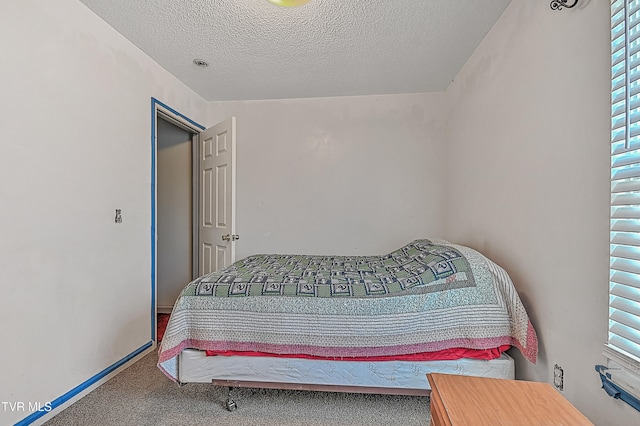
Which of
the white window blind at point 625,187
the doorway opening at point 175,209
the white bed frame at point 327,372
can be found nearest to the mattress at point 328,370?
the white bed frame at point 327,372

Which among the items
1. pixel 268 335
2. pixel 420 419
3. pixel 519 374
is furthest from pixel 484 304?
pixel 268 335

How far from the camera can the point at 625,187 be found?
3.29 feet

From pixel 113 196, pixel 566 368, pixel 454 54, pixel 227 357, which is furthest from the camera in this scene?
pixel 454 54

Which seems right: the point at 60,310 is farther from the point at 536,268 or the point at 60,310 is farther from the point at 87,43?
the point at 536,268

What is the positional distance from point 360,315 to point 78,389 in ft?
5.85

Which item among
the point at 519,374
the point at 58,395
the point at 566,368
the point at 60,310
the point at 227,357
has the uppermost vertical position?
the point at 60,310

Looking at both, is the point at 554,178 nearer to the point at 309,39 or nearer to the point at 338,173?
the point at 309,39

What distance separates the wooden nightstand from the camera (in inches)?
32.6

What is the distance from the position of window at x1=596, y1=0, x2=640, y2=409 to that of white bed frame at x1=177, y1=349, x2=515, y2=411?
2.05 ft

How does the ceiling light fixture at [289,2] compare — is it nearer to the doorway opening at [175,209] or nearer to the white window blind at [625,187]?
the white window blind at [625,187]

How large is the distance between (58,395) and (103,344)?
36 centimetres

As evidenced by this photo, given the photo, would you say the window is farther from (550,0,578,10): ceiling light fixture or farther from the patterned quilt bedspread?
the patterned quilt bedspread

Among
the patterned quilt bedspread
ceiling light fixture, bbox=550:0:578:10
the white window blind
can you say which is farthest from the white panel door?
the white window blind

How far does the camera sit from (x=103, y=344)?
1994 millimetres
